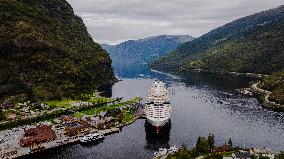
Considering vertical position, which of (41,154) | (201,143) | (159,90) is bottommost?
(41,154)

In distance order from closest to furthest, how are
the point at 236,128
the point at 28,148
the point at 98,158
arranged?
1. the point at 98,158
2. the point at 28,148
3. the point at 236,128

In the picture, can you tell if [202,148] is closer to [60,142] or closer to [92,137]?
[92,137]

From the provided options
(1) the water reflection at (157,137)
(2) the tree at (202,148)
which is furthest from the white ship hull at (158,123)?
(2) the tree at (202,148)

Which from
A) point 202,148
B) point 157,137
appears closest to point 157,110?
point 157,137

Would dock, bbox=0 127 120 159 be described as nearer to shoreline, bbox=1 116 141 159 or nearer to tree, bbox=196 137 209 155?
shoreline, bbox=1 116 141 159

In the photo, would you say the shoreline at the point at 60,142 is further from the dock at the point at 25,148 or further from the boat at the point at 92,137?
the boat at the point at 92,137

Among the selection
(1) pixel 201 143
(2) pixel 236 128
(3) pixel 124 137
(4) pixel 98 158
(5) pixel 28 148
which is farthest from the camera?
(2) pixel 236 128

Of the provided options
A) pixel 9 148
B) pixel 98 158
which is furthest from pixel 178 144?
pixel 9 148

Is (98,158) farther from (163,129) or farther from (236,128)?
(236,128)
